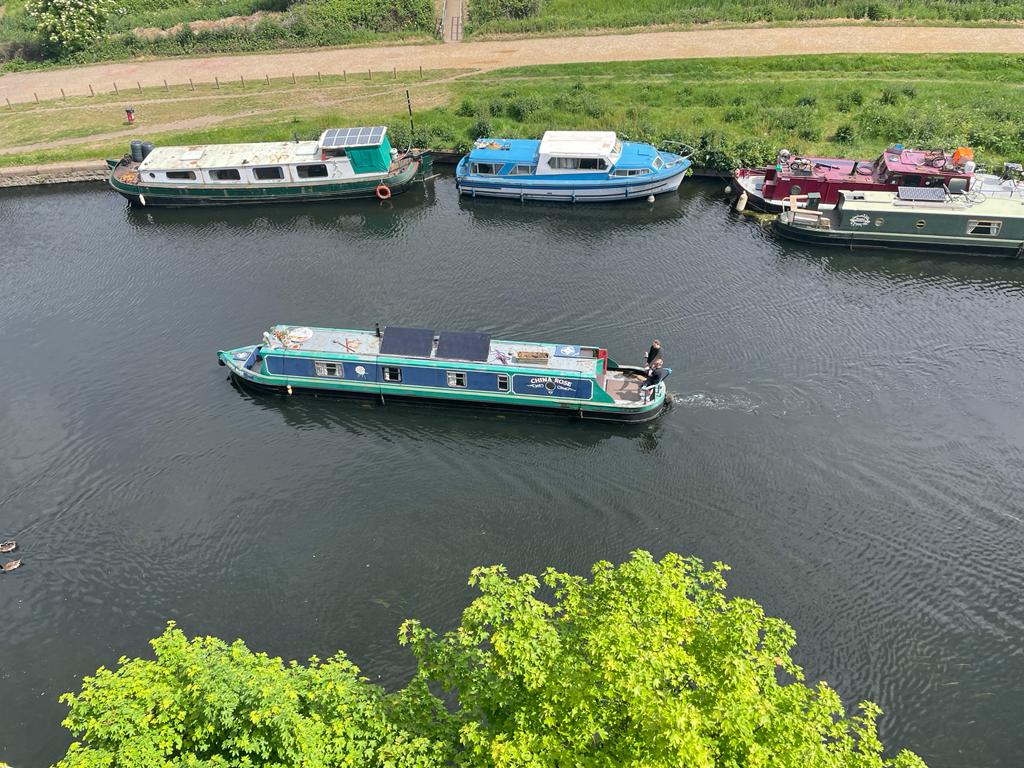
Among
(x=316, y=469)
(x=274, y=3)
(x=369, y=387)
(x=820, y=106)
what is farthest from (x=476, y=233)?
(x=274, y=3)

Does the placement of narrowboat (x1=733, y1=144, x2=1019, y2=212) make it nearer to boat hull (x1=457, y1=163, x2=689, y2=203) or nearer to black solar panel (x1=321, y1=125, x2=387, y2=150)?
boat hull (x1=457, y1=163, x2=689, y2=203)

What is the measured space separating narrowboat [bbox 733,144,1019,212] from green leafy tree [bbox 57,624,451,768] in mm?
49095

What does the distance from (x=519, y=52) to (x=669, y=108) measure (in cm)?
2284

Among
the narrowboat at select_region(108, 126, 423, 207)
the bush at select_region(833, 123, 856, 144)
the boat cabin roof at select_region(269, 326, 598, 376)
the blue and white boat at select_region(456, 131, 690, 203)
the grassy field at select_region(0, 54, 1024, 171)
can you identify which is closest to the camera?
the boat cabin roof at select_region(269, 326, 598, 376)

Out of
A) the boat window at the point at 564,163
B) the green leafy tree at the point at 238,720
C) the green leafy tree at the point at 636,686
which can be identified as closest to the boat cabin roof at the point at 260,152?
the boat window at the point at 564,163

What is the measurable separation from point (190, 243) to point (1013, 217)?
199 ft

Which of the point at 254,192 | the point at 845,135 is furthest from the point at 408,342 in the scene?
the point at 845,135

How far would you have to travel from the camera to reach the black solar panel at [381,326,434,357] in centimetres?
3856

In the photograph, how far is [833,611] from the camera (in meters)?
28.2

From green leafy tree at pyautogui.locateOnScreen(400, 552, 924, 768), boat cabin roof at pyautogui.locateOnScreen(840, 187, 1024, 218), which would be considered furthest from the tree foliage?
boat cabin roof at pyautogui.locateOnScreen(840, 187, 1024, 218)

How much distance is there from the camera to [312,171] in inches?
2381

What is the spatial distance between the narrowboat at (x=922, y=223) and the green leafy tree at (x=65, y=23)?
288 ft

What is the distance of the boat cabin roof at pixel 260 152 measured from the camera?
59969mm

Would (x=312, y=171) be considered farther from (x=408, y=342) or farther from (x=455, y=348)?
(x=455, y=348)
